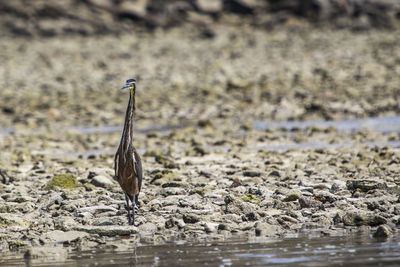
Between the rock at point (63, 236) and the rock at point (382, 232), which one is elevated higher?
the rock at point (63, 236)

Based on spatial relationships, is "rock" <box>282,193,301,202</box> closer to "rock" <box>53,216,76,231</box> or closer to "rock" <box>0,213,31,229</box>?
"rock" <box>53,216,76,231</box>

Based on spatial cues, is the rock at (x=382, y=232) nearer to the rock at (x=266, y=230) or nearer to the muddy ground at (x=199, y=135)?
the muddy ground at (x=199, y=135)

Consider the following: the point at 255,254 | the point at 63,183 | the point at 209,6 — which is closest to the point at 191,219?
the point at 255,254

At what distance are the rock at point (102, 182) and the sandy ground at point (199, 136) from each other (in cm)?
2

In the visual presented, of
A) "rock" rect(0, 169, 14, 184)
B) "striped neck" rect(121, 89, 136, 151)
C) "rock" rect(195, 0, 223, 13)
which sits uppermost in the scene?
"rock" rect(195, 0, 223, 13)

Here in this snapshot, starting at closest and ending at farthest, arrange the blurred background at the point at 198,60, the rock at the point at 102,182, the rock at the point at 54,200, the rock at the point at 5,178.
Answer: the rock at the point at 54,200 → the rock at the point at 102,182 → the rock at the point at 5,178 → the blurred background at the point at 198,60

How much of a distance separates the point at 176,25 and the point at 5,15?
32.1 feet

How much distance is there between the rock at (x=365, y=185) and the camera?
32.0ft

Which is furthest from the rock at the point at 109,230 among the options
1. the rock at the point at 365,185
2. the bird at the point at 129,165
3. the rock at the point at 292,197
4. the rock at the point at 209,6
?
the rock at the point at 209,6

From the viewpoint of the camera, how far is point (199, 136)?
17984mm

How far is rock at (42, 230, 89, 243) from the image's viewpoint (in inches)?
313

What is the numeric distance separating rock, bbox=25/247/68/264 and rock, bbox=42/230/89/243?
51 cm

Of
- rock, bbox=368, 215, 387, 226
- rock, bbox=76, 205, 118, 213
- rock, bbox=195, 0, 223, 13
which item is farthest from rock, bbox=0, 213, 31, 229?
rock, bbox=195, 0, 223, 13

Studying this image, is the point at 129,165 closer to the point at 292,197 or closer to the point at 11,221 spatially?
the point at 11,221
